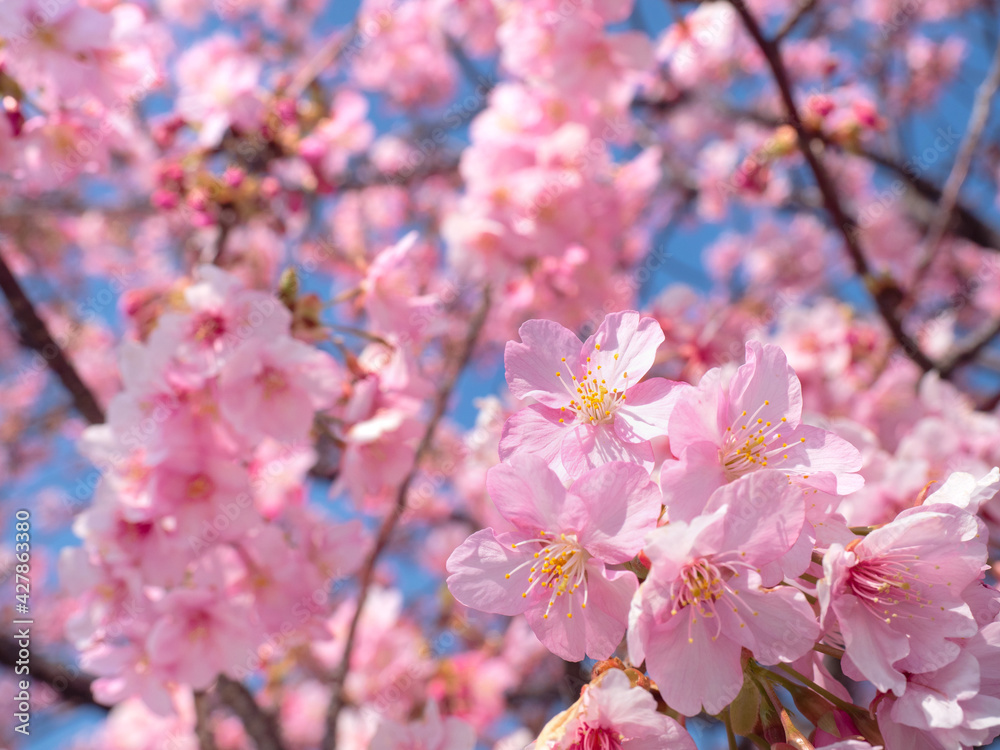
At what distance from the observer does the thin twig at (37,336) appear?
1963 mm

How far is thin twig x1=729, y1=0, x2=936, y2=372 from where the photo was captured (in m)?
2.15

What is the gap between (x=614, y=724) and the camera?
944mm

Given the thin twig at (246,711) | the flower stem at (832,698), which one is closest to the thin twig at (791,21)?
the flower stem at (832,698)

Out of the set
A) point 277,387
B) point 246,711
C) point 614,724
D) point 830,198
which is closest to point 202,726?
point 246,711

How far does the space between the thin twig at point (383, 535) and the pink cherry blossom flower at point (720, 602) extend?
122 centimetres

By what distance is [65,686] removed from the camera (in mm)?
2559

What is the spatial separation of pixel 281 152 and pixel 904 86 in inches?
246

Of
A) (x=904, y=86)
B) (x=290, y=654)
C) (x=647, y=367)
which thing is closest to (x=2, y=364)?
(x=290, y=654)

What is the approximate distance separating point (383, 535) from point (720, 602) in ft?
5.98

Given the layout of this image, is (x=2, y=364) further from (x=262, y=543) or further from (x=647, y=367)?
(x=647, y=367)

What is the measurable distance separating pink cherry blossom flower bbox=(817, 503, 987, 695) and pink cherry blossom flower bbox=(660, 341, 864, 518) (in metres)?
0.10

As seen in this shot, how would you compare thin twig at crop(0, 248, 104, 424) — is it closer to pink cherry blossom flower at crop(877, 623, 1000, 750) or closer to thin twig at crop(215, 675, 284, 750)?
thin twig at crop(215, 675, 284, 750)

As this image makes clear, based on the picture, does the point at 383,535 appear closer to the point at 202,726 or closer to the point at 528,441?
the point at 202,726

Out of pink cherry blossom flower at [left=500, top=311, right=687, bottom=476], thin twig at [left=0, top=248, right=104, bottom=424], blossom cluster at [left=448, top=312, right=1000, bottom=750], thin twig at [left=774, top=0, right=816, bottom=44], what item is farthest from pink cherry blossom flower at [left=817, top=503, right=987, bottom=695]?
thin twig at [left=0, top=248, right=104, bottom=424]
